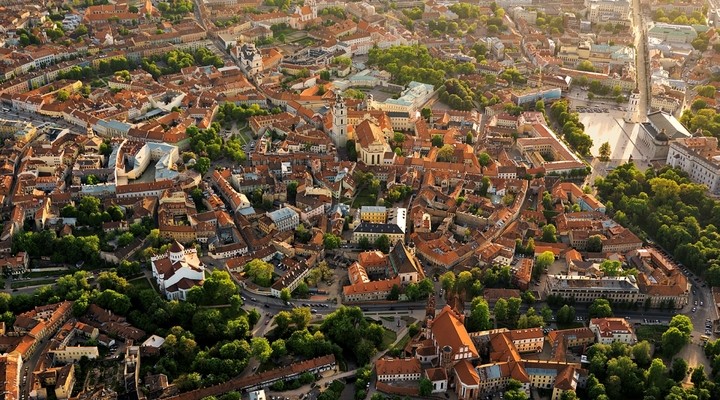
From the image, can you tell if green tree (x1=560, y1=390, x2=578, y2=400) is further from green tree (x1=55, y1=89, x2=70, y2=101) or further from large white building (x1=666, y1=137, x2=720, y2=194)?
green tree (x1=55, y1=89, x2=70, y2=101)

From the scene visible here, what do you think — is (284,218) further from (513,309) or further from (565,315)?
(565,315)

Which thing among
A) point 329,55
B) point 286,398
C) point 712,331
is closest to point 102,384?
point 286,398

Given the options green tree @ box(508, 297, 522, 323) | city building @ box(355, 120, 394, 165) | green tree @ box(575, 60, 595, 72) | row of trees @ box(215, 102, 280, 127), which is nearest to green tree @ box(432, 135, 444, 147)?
city building @ box(355, 120, 394, 165)

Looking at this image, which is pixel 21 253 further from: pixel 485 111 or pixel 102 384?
pixel 485 111

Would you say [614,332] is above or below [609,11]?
below

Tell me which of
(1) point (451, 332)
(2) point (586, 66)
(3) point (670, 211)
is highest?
(2) point (586, 66)

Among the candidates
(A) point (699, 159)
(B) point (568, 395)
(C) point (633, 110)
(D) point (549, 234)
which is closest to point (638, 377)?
(B) point (568, 395)
